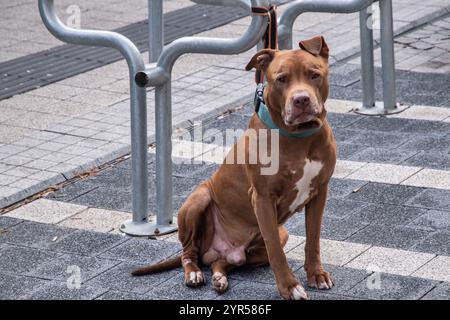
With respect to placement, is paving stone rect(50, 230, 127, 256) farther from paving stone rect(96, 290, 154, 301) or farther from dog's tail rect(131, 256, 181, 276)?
paving stone rect(96, 290, 154, 301)

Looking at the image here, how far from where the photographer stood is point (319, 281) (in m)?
5.81

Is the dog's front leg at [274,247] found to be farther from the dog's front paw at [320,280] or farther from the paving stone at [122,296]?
the paving stone at [122,296]

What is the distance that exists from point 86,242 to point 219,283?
114 cm

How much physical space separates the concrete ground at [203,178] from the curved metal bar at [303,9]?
1087 mm

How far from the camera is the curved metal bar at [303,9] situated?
285 inches

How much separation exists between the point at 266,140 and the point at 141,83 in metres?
1.14

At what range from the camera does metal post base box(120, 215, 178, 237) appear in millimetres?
6699

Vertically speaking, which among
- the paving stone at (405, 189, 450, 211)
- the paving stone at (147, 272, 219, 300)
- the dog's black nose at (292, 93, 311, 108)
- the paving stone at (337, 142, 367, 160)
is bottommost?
the paving stone at (147, 272, 219, 300)

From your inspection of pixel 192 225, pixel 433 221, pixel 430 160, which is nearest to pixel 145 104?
pixel 192 225

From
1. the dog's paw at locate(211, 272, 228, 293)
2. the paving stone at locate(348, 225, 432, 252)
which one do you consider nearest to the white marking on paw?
the dog's paw at locate(211, 272, 228, 293)

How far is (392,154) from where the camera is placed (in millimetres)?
8102

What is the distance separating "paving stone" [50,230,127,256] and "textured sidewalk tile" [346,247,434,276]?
1462mm

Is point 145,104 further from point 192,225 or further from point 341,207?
point 341,207
